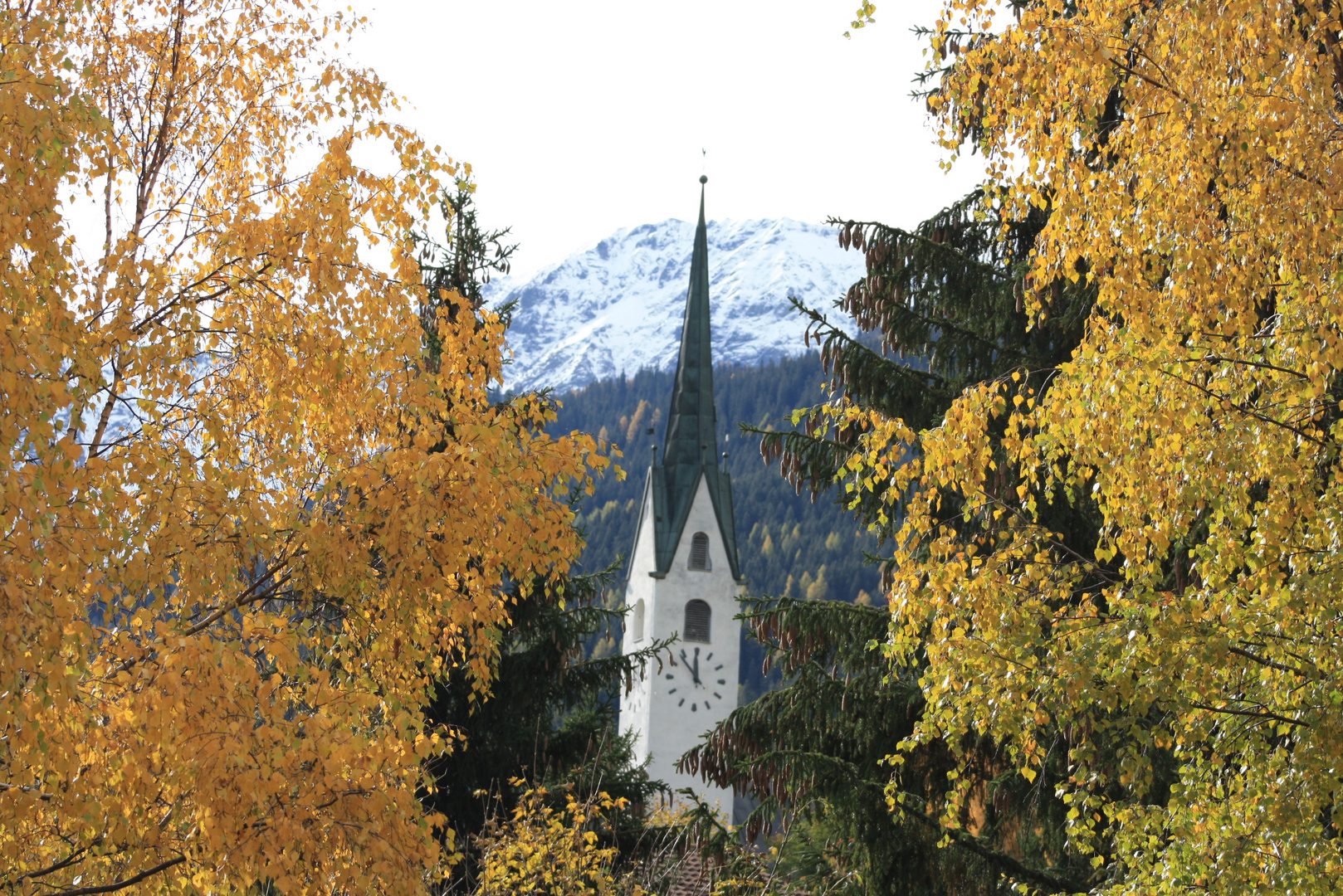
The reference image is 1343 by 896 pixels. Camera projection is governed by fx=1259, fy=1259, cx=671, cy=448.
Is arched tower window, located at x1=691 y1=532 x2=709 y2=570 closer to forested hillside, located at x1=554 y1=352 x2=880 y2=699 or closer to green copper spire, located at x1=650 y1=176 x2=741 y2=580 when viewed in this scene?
green copper spire, located at x1=650 y1=176 x2=741 y2=580

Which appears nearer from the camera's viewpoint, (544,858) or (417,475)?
(417,475)

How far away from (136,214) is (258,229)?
4.17 ft

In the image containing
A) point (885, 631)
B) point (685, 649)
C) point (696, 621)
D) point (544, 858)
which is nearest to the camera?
point (885, 631)

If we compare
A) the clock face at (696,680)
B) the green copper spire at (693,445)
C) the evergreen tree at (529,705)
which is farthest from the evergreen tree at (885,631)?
the green copper spire at (693,445)

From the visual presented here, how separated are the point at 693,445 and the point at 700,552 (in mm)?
2656

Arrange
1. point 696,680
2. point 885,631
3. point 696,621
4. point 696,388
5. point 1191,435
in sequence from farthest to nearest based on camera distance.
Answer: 1. point 696,388
2. point 696,621
3. point 696,680
4. point 885,631
5. point 1191,435

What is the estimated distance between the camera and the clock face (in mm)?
29062

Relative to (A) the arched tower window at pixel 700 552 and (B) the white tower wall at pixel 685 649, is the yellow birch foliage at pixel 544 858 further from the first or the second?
(A) the arched tower window at pixel 700 552

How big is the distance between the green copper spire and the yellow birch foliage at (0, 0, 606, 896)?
23.4 meters

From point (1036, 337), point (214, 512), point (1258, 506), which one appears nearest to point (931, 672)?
point (1258, 506)

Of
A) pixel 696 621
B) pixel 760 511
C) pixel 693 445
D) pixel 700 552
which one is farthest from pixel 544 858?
pixel 760 511

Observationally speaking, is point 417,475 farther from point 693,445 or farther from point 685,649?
point 693,445

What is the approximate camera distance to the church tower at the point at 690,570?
29.1m

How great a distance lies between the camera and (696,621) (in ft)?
98.3
